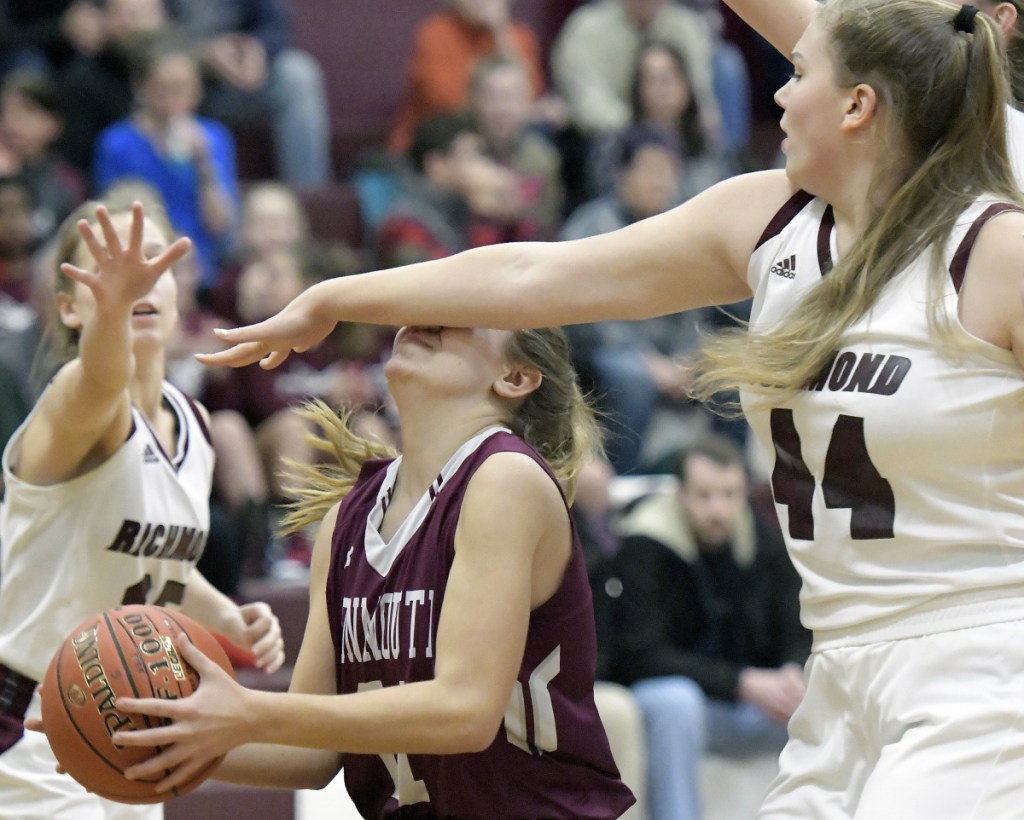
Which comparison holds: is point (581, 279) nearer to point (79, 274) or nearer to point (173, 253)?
point (173, 253)

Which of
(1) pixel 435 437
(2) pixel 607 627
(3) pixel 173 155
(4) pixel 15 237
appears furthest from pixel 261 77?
(1) pixel 435 437

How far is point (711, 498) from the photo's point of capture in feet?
20.8

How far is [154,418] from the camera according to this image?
12.4 ft

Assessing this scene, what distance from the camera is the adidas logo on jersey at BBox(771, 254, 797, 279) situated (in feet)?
8.81

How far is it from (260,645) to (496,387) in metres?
1.06

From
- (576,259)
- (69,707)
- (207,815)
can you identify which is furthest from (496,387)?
(207,815)

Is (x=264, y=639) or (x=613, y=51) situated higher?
(x=613, y=51)

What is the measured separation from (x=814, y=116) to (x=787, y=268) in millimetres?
255

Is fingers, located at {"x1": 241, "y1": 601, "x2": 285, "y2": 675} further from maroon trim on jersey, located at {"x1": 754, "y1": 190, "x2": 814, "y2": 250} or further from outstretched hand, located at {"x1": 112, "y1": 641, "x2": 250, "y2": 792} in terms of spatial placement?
maroon trim on jersey, located at {"x1": 754, "y1": 190, "x2": 814, "y2": 250}

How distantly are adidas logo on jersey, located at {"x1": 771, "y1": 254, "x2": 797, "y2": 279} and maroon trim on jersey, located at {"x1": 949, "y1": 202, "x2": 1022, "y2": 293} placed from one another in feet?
0.94

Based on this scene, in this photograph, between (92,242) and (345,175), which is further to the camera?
(345,175)

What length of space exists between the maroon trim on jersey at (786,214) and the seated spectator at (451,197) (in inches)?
203

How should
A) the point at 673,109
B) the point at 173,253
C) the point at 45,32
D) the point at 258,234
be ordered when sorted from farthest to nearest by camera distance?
1. the point at 673,109
2. the point at 45,32
3. the point at 258,234
4. the point at 173,253

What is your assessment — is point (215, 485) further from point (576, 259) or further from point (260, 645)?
point (576, 259)
